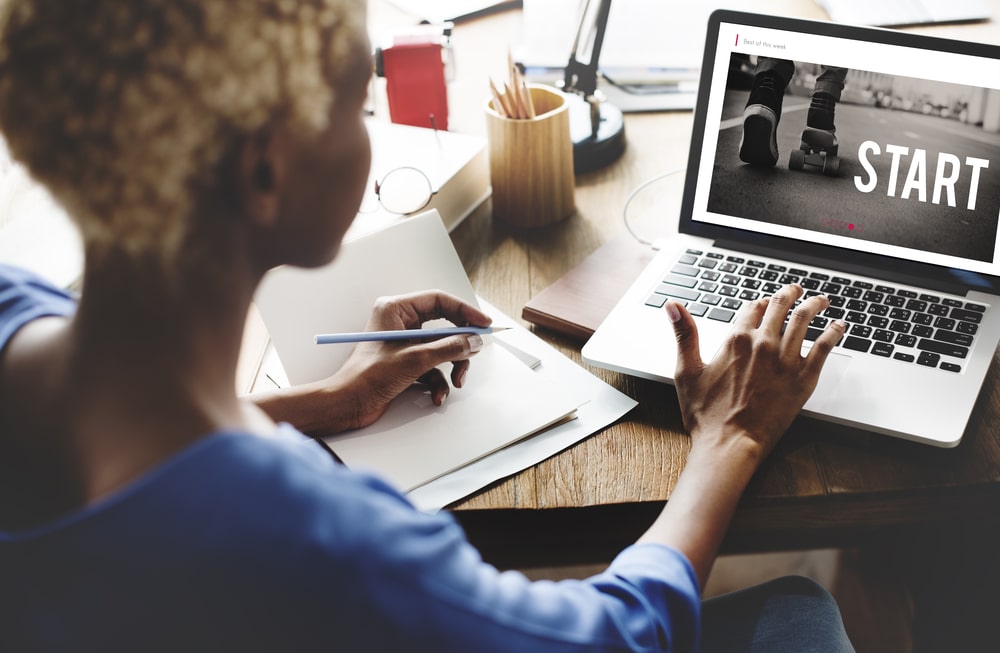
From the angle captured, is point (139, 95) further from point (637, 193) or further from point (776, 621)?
point (637, 193)

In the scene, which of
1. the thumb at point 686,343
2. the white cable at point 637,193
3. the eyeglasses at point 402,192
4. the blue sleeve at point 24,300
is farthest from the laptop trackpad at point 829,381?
the blue sleeve at point 24,300

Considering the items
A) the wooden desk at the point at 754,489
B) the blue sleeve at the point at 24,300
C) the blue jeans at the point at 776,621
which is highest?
the blue sleeve at the point at 24,300

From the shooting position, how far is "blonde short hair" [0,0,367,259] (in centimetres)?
42

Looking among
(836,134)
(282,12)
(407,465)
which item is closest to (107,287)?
(282,12)

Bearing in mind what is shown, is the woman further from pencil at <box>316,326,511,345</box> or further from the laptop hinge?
the laptop hinge

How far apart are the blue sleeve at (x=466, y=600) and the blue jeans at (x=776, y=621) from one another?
27cm

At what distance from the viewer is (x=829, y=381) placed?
853 mm

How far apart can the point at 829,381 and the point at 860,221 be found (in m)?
0.23

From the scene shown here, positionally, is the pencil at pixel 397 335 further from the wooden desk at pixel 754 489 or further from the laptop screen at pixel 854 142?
the laptop screen at pixel 854 142

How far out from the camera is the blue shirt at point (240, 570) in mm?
441

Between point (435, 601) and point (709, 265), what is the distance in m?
0.67

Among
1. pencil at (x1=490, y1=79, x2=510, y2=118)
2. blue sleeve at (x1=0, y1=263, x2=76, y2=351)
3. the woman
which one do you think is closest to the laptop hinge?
pencil at (x1=490, y1=79, x2=510, y2=118)

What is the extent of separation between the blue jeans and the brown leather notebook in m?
0.35

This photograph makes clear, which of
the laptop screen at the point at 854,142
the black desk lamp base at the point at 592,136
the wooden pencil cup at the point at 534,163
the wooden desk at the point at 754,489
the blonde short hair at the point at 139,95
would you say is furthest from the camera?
the black desk lamp base at the point at 592,136
